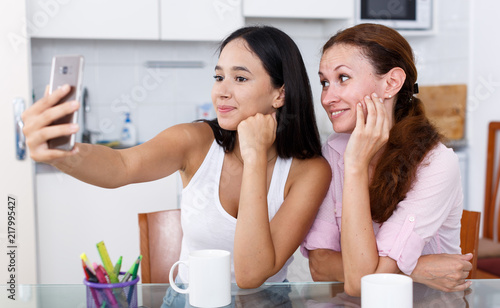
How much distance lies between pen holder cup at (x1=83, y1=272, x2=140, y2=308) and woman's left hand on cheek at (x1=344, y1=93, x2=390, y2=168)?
0.57 m

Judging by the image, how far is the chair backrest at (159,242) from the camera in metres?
1.55

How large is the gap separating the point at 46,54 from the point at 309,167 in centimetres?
196

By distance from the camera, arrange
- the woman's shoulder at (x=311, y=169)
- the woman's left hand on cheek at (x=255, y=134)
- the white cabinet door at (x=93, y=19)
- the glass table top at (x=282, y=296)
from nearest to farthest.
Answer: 1. the glass table top at (x=282, y=296)
2. the woman's left hand on cheek at (x=255, y=134)
3. the woman's shoulder at (x=311, y=169)
4. the white cabinet door at (x=93, y=19)

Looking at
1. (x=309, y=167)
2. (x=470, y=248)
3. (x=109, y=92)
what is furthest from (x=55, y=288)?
(x=109, y=92)

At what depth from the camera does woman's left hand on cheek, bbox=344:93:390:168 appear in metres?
1.23

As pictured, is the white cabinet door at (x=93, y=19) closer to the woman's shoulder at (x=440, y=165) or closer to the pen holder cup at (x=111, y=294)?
the woman's shoulder at (x=440, y=165)

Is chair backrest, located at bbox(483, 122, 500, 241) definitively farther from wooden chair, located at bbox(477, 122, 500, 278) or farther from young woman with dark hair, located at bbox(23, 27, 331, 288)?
young woman with dark hair, located at bbox(23, 27, 331, 288)

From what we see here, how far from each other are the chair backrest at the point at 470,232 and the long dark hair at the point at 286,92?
17.0 inches

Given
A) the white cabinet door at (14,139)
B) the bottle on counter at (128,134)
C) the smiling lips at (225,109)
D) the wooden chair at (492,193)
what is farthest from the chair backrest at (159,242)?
the wooden chair at (492,193)

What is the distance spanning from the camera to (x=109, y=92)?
2961mm

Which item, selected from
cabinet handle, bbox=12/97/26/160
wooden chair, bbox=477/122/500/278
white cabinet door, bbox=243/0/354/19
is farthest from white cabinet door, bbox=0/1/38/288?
wooden chair, bbox=477/122/500/278

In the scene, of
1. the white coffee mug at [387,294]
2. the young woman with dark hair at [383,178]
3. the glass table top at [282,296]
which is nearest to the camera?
the white coffee mug at [387,294]

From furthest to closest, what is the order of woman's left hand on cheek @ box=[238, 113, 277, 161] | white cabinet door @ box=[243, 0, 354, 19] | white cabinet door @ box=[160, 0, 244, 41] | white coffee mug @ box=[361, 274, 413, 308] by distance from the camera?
white cabinet door @ box=[243, 0, 354, 19] → white cabinet door @ box=[160, 0, 244, 41] → woman's left hand on cheek @ box=[238, 113, 277, 161] → white coffee mug @ box=[361, 274, 413, 308]

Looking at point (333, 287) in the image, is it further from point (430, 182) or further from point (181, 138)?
point (181, 138)
